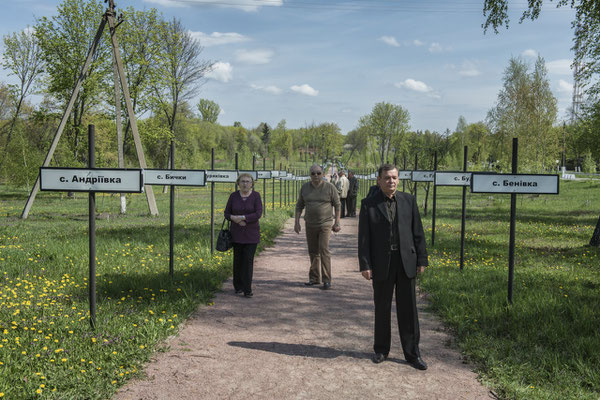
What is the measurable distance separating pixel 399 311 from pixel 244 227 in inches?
120

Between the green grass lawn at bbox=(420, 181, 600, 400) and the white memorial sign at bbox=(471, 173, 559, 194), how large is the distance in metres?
1.43

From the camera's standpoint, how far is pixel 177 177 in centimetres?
740

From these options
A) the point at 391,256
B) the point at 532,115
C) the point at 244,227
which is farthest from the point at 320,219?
the point at 532,115

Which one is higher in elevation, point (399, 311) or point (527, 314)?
point (399, 311)

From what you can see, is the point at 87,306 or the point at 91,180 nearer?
the point at 91,180

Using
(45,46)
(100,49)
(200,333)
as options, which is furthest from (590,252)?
(45,46)

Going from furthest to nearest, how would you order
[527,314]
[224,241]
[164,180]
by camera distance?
[164,180]
[224,241]
[527,314]

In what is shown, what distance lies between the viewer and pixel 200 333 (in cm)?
532

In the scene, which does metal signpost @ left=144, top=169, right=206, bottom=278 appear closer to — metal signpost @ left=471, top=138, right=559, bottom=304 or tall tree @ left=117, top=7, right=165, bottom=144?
metal signpost @ left=471, top=138, right=559, bottom=304

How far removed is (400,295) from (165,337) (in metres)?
2.47

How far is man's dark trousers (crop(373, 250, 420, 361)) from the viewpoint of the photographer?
4574 millimetres

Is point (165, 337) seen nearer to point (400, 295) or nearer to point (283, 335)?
point (283, 335)

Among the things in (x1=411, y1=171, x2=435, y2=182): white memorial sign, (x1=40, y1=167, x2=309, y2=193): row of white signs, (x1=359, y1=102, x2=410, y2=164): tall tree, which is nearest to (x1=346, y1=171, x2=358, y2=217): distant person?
(x1=411, y1=171, x2=435, y2=182): white memorial sign

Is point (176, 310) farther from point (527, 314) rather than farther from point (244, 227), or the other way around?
point (527, 314)
